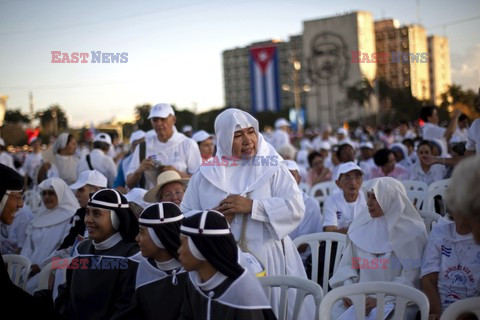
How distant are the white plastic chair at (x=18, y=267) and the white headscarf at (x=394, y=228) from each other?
2.77 meters

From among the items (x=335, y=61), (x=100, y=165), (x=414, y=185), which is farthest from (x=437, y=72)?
(x=100, y=165)

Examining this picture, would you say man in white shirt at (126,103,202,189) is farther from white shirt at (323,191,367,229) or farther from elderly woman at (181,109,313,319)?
elderly woman at (181,109,313,319)

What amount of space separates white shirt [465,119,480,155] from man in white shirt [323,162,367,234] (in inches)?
44.9

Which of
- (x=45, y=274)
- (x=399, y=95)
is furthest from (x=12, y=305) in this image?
(x=399, y=95)

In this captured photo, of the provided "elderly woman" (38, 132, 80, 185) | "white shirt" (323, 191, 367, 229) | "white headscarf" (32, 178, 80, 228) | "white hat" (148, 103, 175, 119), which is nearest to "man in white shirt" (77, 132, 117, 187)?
"elderly woman" (38, 132, 80, 185)

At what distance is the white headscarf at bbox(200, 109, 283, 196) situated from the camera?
3729 mm

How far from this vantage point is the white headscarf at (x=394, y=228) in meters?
3.93

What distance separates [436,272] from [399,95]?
54.2m

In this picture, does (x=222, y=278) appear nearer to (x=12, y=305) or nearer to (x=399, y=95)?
(x=12, y=305)

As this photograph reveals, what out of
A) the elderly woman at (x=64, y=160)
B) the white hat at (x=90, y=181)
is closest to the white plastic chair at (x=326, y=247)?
the white hat at (x=90, y=181)

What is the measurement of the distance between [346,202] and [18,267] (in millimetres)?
3374

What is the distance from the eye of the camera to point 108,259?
378cm

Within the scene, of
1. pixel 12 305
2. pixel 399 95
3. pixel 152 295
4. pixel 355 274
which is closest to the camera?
pixel 12 305

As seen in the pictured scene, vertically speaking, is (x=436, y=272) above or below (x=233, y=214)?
below
